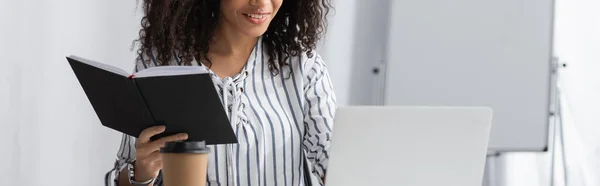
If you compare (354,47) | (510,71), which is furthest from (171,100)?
(354,47)

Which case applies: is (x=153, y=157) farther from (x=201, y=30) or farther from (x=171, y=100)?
(x=201, y=30)

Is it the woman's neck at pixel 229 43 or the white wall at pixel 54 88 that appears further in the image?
the white wall at pixel 54 88

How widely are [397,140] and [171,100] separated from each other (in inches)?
14.2

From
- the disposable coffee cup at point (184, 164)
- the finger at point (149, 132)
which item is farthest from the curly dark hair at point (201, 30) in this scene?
the disposable coffee cup at point (184, 164)

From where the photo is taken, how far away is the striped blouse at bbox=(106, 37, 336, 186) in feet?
5.94

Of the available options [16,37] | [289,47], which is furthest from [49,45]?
[289,47]

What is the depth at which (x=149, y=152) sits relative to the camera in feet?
5.06

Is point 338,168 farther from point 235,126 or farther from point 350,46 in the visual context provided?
point 350,46

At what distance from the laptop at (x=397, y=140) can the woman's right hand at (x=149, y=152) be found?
0.82 feet

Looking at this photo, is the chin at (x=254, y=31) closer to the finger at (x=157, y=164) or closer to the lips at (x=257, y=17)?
the lips at (x=257, y=17)

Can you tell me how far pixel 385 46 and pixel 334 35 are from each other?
11.0 inches

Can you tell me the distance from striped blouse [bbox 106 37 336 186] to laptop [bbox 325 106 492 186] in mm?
397

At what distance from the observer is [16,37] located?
87.4 inches

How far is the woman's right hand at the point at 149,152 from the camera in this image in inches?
56.9
